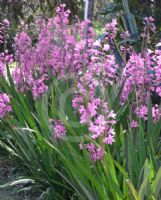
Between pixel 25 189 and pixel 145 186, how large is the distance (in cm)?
139

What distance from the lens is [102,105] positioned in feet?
8.05

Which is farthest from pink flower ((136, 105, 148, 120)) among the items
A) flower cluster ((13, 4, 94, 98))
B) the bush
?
flower cluster ((13, 4, 94, 98))

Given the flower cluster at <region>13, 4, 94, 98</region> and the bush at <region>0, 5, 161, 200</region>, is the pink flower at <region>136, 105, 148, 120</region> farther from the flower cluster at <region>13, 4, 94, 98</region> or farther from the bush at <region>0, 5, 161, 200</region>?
the flower cluster at <region>13, 4, 94, 98</region>

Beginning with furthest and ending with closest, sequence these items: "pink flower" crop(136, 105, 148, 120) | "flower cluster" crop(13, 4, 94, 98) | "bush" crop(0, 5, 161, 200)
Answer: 1. "flower cluster" crop(13, 4, 94, 98)
2. "pink flower" crop(136, 105, 148, 120)
3. "bush" crop(0, 5, 161, 200)

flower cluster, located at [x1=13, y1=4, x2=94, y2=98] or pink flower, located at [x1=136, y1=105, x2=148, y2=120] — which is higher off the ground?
flower cluster, located at [x1=13, y1=4, x2=94, y2=98]

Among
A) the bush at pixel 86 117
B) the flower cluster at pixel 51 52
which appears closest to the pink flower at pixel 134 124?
the bush at pixel 86 117

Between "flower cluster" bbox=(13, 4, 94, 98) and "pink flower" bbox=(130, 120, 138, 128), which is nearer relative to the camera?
"pink flower" bbox=(130, 120, 138, 128)

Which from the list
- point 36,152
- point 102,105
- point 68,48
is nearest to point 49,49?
point 68,48

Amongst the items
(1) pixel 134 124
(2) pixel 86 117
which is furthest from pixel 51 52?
(2) pixel 86 117

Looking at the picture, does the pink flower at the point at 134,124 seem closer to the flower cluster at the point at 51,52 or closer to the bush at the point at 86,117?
the bush at the point at 86,117

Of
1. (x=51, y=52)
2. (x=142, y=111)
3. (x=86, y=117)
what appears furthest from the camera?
(x=51, y=52)

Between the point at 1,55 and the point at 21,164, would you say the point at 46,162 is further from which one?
the point at 1,55

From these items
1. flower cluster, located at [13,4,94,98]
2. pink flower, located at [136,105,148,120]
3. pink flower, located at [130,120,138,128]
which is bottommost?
pink flower, located at [130,120,138,128]

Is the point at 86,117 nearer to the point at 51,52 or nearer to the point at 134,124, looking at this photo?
the point at 134,124
